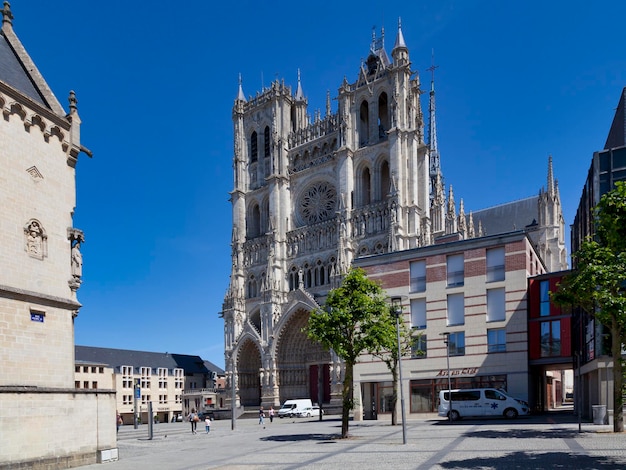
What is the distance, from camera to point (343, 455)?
19156 millimetres

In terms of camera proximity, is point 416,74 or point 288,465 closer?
point 288,465

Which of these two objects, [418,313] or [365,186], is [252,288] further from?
[418,313]

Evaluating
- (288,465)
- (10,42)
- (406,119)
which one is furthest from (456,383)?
(406,119)

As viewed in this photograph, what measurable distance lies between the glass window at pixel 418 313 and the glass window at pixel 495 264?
4447 millimetres

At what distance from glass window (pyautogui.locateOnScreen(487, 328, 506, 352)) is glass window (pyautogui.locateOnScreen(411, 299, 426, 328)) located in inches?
160

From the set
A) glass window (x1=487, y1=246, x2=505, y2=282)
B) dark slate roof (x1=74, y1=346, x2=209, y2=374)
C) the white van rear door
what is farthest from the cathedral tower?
the white van rear door

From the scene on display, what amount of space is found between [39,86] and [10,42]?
8.21 feet

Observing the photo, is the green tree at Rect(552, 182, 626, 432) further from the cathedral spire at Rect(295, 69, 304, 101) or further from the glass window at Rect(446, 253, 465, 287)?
the cathedral spire at Rect(295, 69, 304, 101)

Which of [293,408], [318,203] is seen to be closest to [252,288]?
[318,203]

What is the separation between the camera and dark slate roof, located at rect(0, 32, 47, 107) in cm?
2108

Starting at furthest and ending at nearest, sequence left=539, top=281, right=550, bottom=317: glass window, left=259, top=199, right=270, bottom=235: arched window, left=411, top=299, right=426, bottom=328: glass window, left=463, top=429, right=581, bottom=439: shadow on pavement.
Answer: left=259, top=199, right=270, bottom=235: arched window
left=411, top=299, right=426, bottom=328: glass window
left=539, top=281, right=550, bottom=317: glass window
left=463, top=429, right=581, bottom=439: shadow on pavement

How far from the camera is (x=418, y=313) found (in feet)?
126

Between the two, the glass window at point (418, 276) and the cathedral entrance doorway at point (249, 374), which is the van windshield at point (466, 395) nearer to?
the glass window at point (418, 276)

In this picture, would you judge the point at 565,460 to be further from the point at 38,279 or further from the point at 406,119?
the point at 406,119
